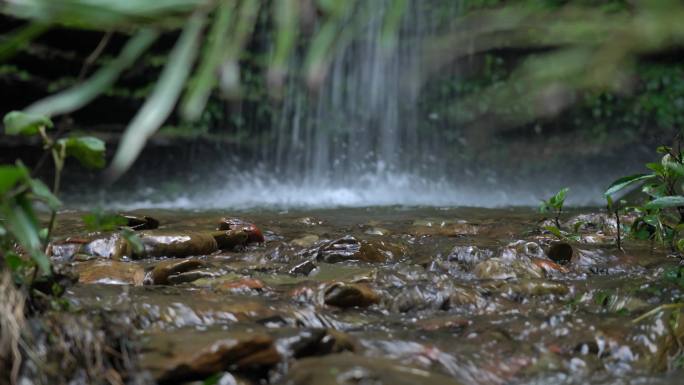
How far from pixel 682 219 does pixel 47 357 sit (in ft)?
7.20

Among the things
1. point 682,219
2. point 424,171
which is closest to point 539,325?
point 682,219

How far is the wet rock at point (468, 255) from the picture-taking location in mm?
2500

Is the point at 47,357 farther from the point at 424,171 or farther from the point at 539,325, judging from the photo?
the point at 424,171

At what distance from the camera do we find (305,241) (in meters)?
2.99

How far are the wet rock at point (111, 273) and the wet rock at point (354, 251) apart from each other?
74 cm

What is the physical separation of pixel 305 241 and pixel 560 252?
1.16m

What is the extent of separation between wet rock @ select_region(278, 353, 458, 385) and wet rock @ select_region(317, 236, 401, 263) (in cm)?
121

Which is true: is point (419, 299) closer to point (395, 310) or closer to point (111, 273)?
point (395, 310)

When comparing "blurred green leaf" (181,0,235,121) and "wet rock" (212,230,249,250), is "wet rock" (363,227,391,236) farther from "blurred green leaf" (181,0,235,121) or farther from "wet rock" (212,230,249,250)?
"blurred green leaf" (181,0,235,121)

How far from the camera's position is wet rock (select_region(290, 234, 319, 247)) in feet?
9.52

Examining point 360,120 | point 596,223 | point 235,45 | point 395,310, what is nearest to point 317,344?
point 395,310

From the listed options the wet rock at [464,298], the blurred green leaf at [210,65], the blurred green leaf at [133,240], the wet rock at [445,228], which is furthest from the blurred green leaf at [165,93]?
the wet rock at [445,228]

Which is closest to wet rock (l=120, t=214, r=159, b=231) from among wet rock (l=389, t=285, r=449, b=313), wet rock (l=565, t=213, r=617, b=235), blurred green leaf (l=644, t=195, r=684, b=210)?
wet rock (l=389, t=285, r=449, b=313)

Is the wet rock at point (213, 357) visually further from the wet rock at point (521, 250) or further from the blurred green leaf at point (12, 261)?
the wet rock at point (521, 250)
